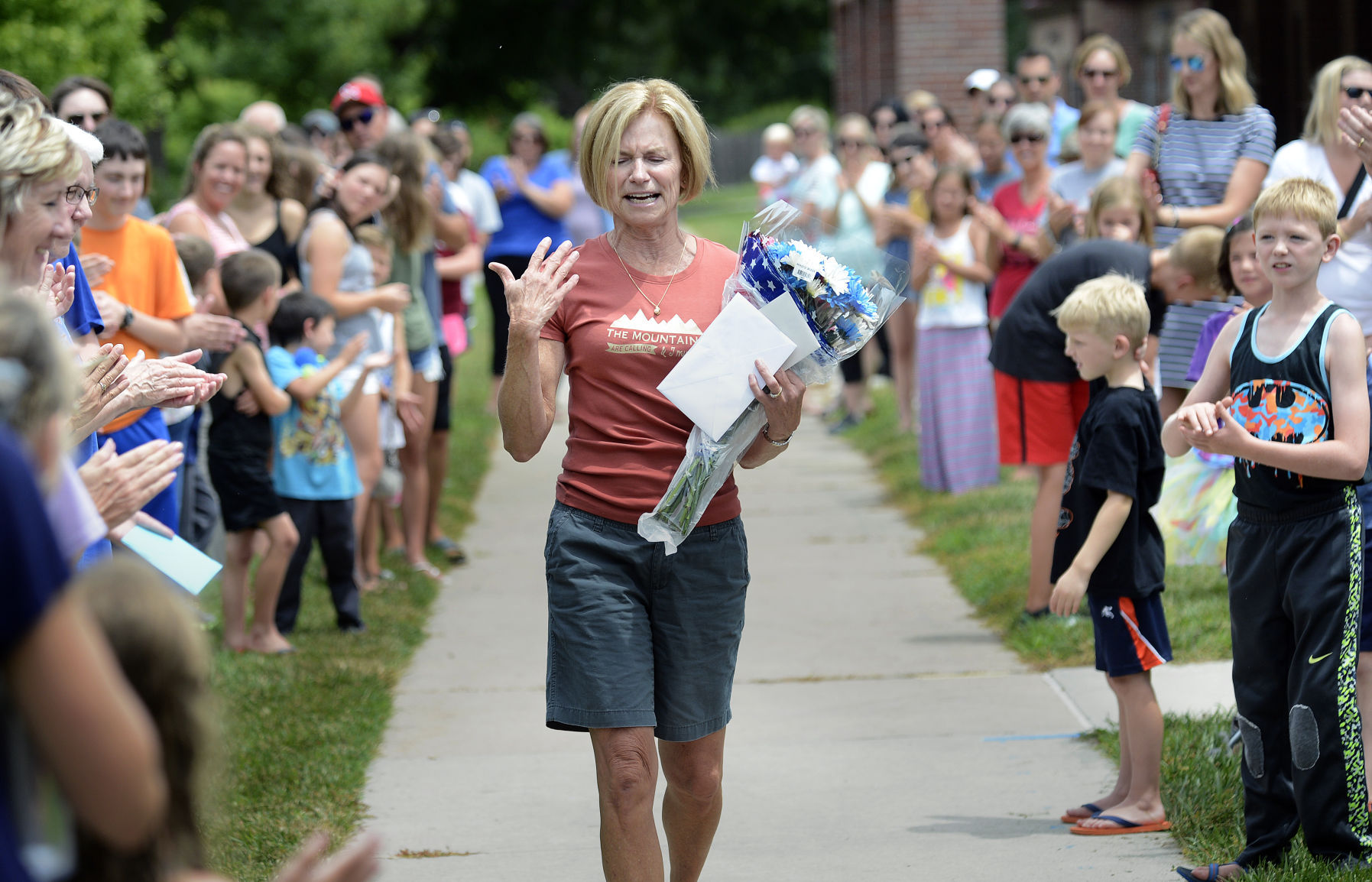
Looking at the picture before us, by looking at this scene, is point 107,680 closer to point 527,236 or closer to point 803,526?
point 803,526

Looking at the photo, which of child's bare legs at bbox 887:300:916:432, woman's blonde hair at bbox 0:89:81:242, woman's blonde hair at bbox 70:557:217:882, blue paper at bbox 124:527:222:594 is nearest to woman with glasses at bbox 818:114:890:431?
child's bare legs at bbox 887:300:916:432

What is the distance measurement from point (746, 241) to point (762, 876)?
1900 millimetres

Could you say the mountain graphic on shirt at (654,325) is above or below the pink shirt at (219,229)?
above

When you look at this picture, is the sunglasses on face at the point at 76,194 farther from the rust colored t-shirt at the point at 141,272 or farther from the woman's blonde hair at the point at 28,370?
the woman's blonde hair at the point at 28,370

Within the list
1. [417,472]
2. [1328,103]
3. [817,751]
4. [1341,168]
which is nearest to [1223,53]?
[1328,103]

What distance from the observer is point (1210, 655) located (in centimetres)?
628

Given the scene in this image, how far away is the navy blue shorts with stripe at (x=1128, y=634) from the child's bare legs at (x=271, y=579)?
3.58 meters

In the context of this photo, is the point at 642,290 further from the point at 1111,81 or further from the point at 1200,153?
the point at 1111,81

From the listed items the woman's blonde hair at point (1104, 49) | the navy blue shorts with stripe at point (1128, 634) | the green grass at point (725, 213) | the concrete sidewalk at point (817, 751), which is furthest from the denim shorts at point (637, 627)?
the green grass at point (725, 213)

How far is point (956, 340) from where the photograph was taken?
10.0 meters

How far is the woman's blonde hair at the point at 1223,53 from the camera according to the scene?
7.13 meters

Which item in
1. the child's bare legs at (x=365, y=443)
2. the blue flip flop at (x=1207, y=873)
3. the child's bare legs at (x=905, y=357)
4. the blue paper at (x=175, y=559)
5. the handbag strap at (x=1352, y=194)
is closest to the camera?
the blue paper at (x=175, y=559)

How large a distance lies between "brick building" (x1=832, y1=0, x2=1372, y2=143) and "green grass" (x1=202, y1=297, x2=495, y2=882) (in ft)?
23.8

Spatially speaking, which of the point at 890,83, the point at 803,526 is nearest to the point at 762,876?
the point at 803,526
